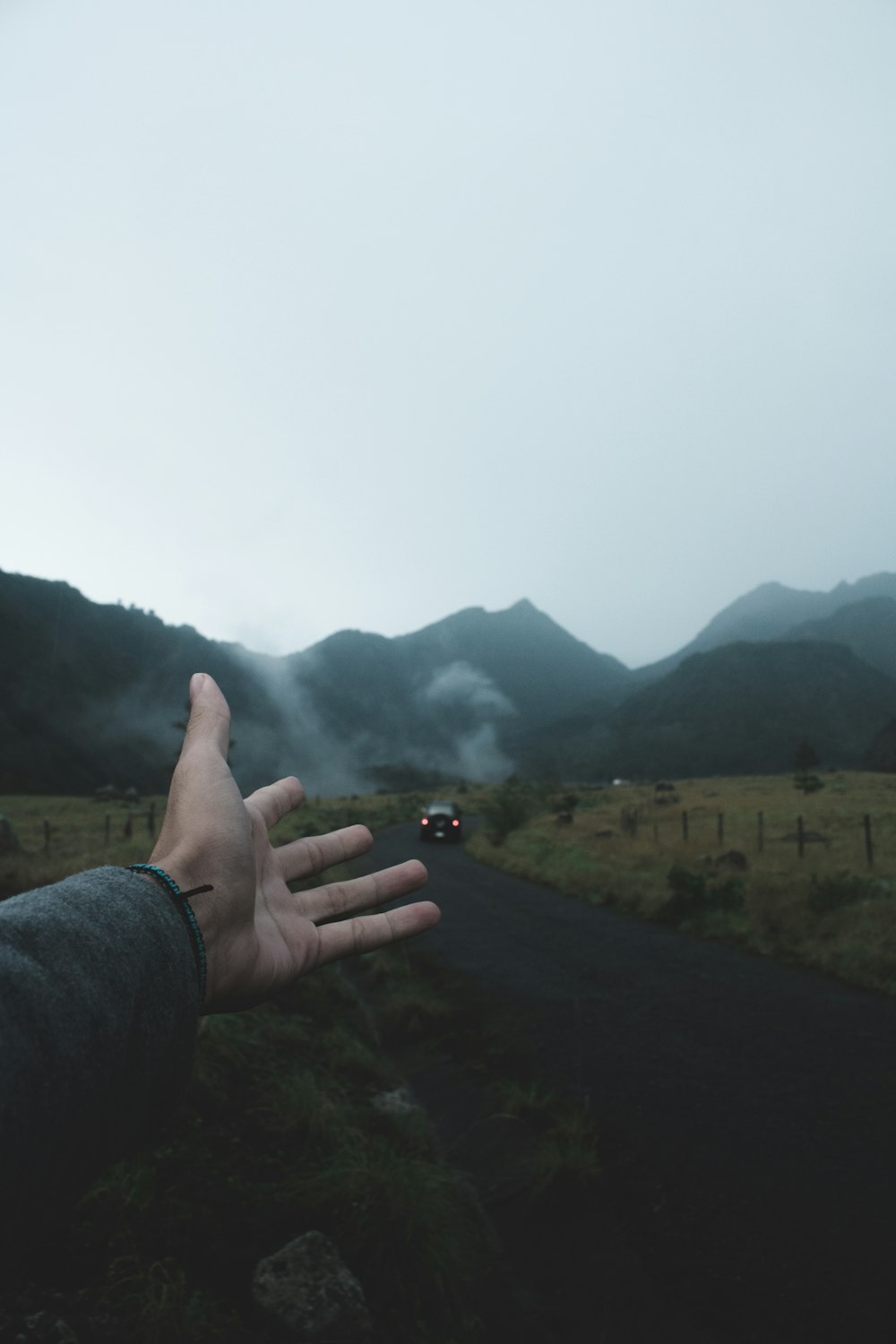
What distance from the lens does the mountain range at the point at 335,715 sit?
106m

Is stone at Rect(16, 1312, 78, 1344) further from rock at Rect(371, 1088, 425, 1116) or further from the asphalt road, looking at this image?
rock at Rect(371, 1088, 425, 1116)

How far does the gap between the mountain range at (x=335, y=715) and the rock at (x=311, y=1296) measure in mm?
80282

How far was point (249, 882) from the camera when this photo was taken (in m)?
1.77

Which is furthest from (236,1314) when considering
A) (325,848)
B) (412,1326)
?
(325,848)

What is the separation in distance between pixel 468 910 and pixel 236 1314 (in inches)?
504

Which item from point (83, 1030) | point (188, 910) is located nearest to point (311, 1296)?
point (188, 910)

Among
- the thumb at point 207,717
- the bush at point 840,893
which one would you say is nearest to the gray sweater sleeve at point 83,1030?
the thumb at point 207,717

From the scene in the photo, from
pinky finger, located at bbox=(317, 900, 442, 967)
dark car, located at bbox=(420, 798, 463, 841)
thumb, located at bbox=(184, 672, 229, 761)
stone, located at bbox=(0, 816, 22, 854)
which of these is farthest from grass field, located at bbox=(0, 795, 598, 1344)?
dark car, located at bbox=(420, 798, 463, 841)

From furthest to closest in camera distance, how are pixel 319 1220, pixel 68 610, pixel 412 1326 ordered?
pixel 68 610
pixel 319 1220
pixel 412 1326

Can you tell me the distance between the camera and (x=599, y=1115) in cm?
607

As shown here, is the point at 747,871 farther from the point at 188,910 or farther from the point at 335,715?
the point at 335,715

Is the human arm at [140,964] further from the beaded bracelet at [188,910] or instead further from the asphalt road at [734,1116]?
the asphalt road at [734,1116]

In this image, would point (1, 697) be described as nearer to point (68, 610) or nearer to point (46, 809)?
point (68, 610)

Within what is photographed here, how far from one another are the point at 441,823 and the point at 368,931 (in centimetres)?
3127
